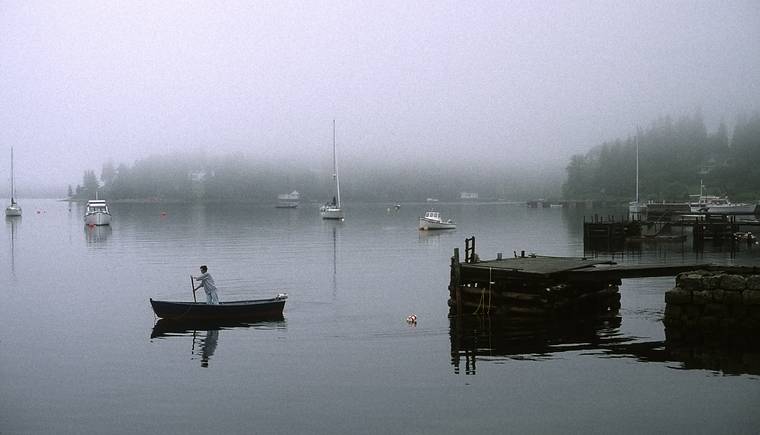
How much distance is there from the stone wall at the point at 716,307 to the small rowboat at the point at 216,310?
21.2 metres

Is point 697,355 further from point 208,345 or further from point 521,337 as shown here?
point 208,345

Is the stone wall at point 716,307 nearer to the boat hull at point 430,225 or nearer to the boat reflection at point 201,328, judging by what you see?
the boat reflection at point 201,328

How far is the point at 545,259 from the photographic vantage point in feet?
154

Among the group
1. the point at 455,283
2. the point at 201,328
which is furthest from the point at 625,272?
the point at 201,328

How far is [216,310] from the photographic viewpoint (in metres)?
38.7

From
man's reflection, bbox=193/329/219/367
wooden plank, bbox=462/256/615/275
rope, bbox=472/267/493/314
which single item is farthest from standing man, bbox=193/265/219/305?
rope, bbox=472/267/493/314

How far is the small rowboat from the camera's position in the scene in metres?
38.7

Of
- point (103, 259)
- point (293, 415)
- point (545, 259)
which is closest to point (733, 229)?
point (545, 259)

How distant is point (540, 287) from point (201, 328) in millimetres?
18352

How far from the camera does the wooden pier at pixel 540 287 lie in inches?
1519

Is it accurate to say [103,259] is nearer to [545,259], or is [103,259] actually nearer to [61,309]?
[61,309]

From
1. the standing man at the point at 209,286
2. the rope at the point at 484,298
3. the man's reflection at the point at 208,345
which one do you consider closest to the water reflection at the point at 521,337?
the rope at the point at 484,298

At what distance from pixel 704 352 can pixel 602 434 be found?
1242 centimetres

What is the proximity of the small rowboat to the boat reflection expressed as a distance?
359 millimetres
